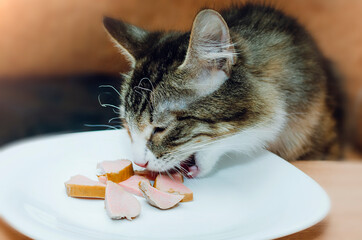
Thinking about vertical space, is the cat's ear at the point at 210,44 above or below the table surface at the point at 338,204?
above

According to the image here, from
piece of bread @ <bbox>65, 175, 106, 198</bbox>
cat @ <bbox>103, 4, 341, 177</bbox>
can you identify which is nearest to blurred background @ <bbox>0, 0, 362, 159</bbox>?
cat @ <bbox>103, 4, 341, 177</bbox>

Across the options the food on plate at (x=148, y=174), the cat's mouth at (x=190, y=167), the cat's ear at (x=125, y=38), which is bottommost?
the food on plate at (x=148, y=174)

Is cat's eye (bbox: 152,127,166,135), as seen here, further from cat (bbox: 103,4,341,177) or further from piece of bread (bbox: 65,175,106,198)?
piece of bread (bbox: 65,175,106,198)

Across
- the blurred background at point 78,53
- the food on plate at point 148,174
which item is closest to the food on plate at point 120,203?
the food on plate at point 148,174

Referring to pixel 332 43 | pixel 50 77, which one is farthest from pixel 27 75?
pixel 332 43

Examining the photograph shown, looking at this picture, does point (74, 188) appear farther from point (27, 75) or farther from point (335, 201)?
point (27, 75)

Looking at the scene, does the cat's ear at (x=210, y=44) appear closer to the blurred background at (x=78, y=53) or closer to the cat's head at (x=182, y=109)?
the cat's head at (x=182, y=109)

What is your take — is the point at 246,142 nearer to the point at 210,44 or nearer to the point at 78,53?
the point at 210,44
